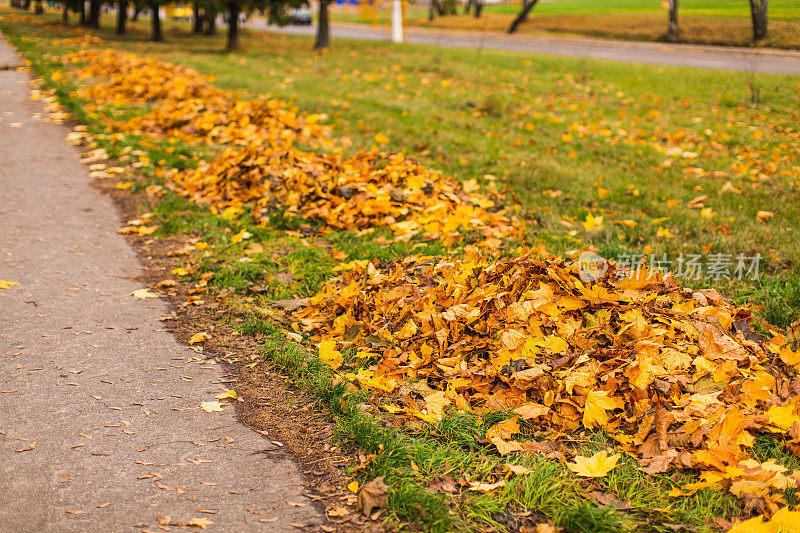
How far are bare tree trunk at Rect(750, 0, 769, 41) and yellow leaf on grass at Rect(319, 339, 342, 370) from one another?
19.1ft

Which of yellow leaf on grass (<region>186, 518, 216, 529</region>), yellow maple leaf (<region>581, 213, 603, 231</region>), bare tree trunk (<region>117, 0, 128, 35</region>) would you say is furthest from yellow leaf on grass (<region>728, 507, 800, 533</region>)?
bare tree trunk (<region>117, 0, 128, 35</region>)

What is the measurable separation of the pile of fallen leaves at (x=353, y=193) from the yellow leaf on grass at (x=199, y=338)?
71.1 inches

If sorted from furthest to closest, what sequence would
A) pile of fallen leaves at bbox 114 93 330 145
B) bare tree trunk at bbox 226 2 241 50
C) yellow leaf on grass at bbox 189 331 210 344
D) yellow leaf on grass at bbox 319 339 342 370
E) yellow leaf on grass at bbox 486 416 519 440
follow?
1. bare tree trunk at bbox 226 2 241 50
2. pile of fallen leaves at bbox 114 93 330 145
3. yellow leaf on grass at bbox 189 331 210 344
4. yellow leaf on grass at bbox 319 339 342 370
5. yellow leaf on grass at bbox 486 416 519 440

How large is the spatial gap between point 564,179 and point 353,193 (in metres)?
2.37

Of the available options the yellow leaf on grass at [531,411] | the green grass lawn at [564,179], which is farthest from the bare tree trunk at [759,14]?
the yellow leaf on grass at [531,411]

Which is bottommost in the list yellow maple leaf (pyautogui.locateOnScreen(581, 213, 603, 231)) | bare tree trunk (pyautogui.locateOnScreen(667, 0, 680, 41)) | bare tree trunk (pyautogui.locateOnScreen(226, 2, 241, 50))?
yellow maple leaf (pyautogui.locateOnScreen(581, 213, 603, 231))

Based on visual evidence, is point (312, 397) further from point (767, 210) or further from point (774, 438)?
point (767, 210)

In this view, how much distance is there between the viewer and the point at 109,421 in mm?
2898

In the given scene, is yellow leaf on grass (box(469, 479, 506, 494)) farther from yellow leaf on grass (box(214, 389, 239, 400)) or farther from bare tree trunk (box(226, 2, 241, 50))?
bare tree trunk (box(226, 2, 241, 50))

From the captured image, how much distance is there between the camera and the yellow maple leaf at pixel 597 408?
9.04 feet

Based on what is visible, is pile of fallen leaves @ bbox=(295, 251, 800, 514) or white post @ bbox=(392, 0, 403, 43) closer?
pile of fallen leaves @ bbox=(295, 251, 800, 514)

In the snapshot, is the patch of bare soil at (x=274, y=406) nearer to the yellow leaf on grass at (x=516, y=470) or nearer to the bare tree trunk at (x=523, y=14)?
the yellow leaf on grass at (x=516, y=470)

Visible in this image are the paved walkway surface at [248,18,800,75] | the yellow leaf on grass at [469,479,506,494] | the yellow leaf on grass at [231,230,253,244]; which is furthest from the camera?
the paved walkway surface at [248,18,800,75]

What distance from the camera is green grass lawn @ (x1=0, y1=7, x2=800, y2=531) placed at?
8.06ft
